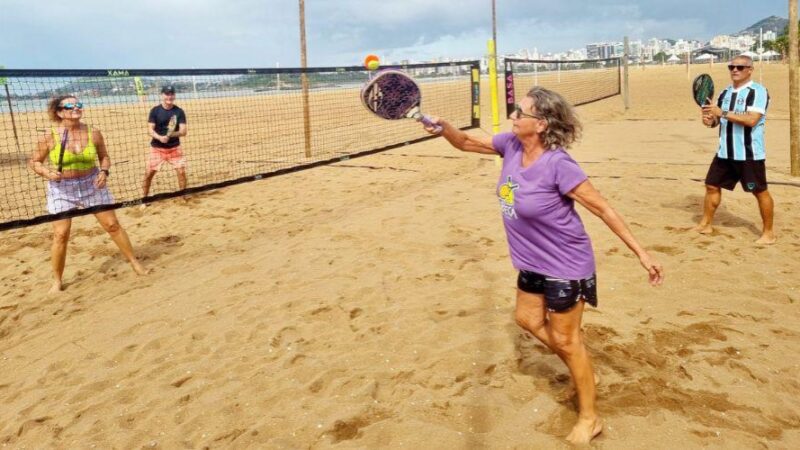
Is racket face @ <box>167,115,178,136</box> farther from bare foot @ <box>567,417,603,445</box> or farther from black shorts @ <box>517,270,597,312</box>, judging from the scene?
bare foot @ <box>567,417,603,445</box>

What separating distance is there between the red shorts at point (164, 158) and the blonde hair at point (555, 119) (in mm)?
6895

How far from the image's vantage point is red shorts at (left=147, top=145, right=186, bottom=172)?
8562 mm

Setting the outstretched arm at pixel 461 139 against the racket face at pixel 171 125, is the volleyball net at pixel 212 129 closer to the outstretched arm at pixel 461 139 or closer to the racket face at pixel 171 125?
the racket face at pixel 171 125

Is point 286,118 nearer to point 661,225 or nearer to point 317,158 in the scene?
point 317,158

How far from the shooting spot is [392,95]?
388cm

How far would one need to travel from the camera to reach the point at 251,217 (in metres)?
8.21

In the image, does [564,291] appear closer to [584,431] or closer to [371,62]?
[584,431]

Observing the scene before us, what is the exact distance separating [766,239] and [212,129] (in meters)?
18.3

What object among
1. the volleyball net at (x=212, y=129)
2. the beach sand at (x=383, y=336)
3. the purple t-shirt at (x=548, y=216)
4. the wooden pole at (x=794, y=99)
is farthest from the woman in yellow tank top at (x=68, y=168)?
the wooden pole at (x=794, y=99)

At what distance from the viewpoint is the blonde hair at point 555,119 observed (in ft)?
9.22

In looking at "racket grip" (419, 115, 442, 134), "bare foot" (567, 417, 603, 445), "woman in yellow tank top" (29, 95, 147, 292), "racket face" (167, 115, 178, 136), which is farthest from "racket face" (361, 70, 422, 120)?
"racket face" (167, 115, 178, 136)

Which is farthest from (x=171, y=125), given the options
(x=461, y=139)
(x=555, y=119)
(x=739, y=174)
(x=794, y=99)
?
(x=794, y=99)

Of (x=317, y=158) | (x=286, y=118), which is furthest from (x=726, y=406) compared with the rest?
(x=286, y=118)

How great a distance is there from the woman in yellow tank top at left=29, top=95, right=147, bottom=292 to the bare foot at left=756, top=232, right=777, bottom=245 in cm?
626
